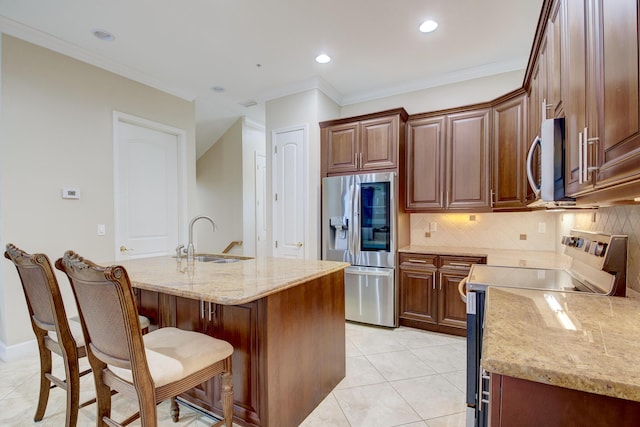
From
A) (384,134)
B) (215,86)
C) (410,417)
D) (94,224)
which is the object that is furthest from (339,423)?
(215,86)

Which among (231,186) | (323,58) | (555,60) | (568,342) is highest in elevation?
(323,58)

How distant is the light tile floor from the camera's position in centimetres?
189

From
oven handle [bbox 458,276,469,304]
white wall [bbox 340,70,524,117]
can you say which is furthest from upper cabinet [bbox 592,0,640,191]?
white wall [bbox 340,70,524,117]

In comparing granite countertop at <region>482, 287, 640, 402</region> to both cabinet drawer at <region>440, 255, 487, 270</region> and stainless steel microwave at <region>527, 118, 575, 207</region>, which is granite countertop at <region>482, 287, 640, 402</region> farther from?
cabinet drawer at <region>440, 255, 487, 270</region>

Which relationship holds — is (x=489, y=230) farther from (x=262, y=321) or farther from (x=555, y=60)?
(x=262, y=321)

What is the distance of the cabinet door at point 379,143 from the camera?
3410 mm

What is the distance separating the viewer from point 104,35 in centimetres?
282

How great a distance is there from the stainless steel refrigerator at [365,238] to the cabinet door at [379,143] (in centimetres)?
16

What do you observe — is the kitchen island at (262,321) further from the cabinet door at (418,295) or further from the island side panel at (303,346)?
the cabinet door at (418,295)

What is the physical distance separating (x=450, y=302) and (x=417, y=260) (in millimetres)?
525

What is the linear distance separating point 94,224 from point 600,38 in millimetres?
3938

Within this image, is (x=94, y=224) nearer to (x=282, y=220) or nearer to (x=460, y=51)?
(x=282, y=220)

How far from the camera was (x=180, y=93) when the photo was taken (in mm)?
4004

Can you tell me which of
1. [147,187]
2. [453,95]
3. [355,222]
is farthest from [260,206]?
[453,95]
